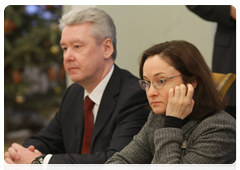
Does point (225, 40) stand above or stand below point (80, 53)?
above

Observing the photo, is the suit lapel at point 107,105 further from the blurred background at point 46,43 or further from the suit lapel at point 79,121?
the blurred background at point 46,43

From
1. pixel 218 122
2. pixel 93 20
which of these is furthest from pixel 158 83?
pixel 93 20

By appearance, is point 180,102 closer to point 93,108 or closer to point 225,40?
point 93,108

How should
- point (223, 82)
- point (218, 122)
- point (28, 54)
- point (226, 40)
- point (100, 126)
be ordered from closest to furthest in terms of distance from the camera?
point (218, 122)
point (223, 82)
point (100, 126)
point (226, 40)
point (28, 54)

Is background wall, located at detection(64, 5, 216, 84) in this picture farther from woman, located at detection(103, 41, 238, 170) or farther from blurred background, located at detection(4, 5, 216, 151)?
woman, located at detection(103, 41, 238, 170)

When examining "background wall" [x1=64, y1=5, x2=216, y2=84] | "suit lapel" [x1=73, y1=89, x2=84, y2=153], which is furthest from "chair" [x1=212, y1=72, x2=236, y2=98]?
"background wall" [x1=64, y1=5, x2=216, y2=84]

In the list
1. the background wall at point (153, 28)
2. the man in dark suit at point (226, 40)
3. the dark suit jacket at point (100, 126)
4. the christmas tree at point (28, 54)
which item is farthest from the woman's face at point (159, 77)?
the christmas tree at point (28, 54)

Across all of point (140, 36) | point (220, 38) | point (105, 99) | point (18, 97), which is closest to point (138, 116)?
point (105, 99)

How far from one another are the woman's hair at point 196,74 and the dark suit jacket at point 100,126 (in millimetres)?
474

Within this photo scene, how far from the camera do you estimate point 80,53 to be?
6.39ft

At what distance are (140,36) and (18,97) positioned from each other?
2.56 metres

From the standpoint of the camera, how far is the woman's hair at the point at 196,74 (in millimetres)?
1299

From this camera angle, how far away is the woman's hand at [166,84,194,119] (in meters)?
1.25

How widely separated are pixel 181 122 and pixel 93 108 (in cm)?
84
